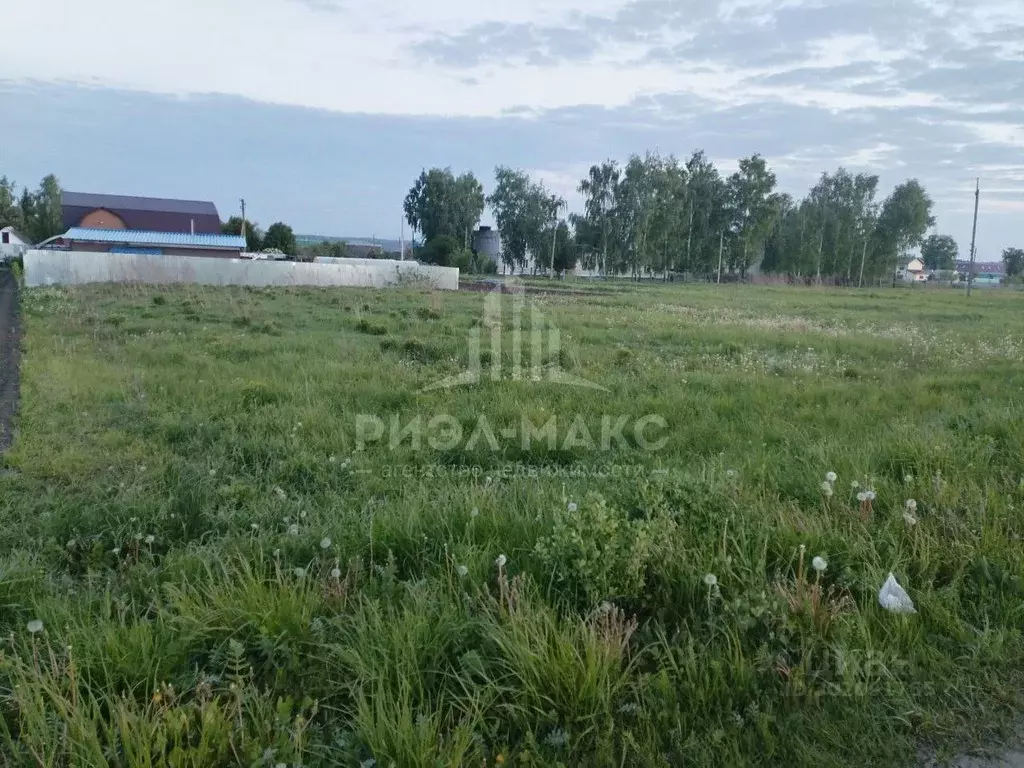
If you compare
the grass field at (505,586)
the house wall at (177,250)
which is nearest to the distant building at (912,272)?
the house wall at (177,250)

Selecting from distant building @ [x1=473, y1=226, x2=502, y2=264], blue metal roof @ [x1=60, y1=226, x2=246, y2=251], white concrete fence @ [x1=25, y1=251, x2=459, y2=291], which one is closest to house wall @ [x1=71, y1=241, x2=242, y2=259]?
blue metal roof @ [x1=60, y1=226, x2=246, y2=251]

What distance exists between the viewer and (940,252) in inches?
4048

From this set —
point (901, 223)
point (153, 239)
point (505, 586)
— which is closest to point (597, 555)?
point (505, 586)

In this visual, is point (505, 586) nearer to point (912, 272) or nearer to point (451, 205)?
point (451, 205)

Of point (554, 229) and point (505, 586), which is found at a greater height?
point (554, 229)

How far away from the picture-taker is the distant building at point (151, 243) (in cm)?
4866

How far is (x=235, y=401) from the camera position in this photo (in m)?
7.36

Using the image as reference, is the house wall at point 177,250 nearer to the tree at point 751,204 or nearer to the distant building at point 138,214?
the distant building at point 138,214

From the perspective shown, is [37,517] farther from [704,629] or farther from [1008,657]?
[1008,657]

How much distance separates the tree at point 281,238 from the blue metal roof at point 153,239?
7.32 m

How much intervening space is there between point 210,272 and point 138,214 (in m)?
43.6

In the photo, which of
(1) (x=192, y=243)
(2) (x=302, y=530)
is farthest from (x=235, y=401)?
(1) (x=192, y=243)

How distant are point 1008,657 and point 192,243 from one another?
54.2m

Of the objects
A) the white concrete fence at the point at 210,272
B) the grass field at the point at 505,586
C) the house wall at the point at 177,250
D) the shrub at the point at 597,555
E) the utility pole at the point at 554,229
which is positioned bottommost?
the grass field at the point at 505,586
